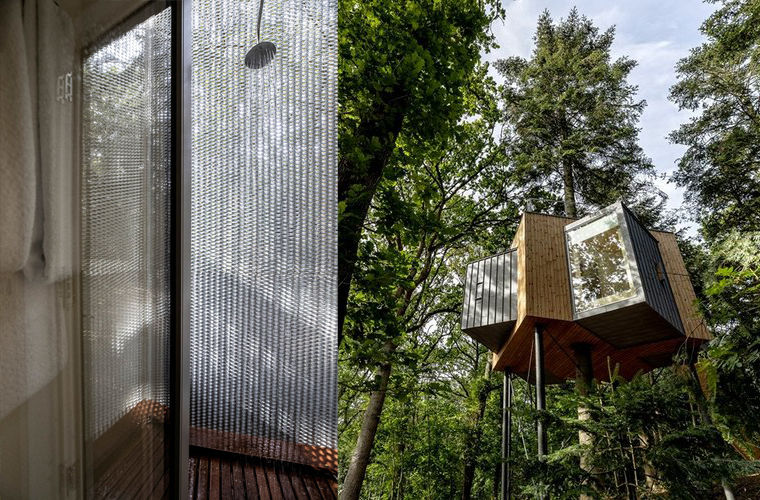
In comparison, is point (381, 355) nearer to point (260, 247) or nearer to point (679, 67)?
point (260, 247)

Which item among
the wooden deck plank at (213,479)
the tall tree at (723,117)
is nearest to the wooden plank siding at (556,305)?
the tall tree at (723,117)

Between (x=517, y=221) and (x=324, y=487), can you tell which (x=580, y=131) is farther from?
(x=324, y=487)

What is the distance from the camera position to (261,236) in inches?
50.3

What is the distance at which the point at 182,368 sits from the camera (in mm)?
990

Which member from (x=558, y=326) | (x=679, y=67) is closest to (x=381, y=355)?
(x=558, y=326)

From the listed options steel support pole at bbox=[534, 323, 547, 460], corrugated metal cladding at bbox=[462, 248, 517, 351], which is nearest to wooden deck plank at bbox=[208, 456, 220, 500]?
steel support pole at bbox=[534, 323, 547, 460]

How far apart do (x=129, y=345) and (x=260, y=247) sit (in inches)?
21.3

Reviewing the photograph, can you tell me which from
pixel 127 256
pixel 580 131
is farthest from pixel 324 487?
pixel 580 131

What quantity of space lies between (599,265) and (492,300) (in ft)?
4.68

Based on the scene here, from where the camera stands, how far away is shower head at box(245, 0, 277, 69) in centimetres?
133

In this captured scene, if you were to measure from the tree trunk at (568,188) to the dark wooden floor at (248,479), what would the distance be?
918 cm

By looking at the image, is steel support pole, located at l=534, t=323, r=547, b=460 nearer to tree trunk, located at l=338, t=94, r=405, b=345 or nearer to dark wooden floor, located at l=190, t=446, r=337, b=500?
tree trunk, located at l=338, t=94, r=405, b=345

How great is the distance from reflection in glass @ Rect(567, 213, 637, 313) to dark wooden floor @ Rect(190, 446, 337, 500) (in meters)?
4.61

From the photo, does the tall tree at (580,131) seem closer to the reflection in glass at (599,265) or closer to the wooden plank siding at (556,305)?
the wooden plank siding at (556,305)
